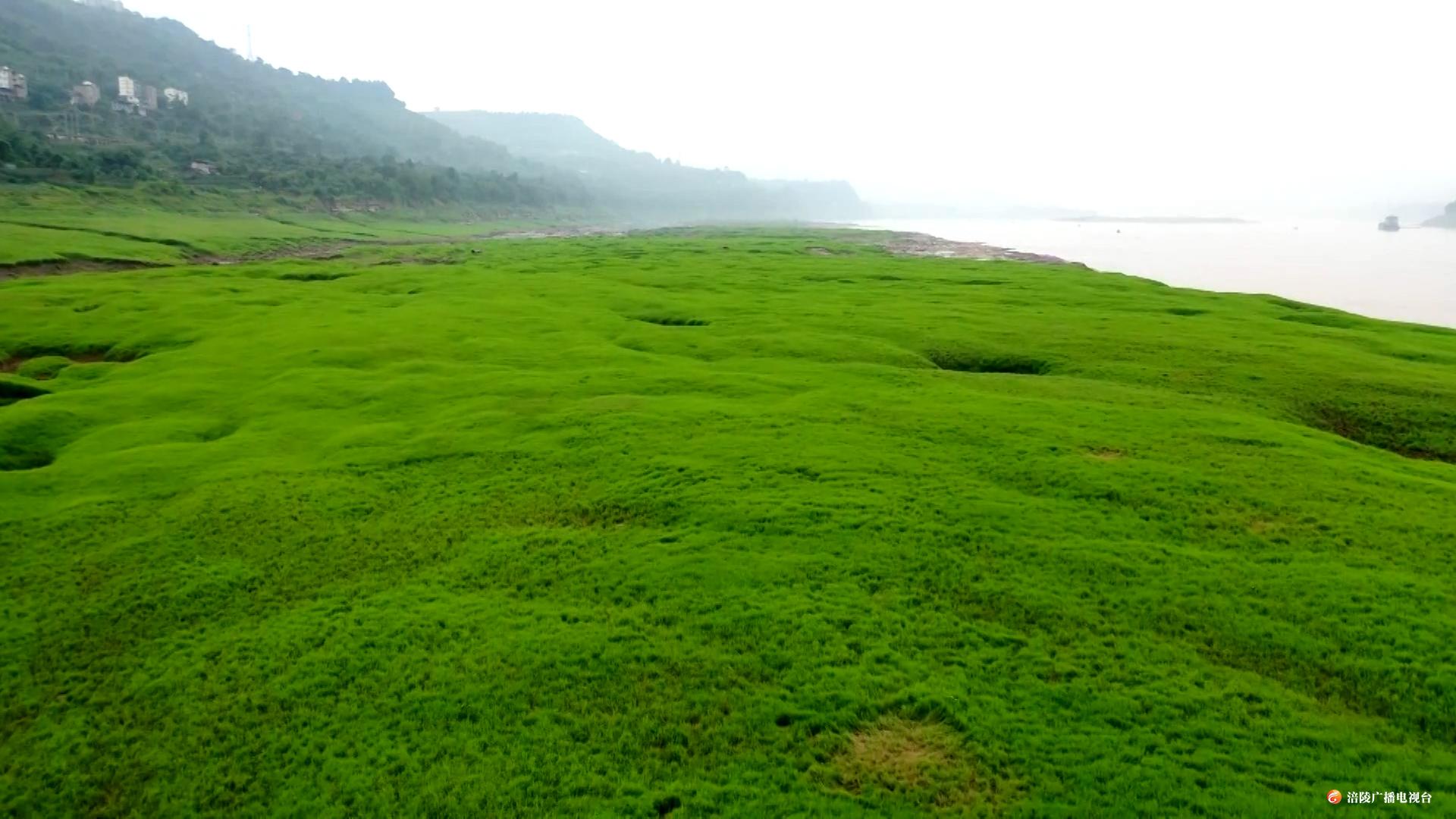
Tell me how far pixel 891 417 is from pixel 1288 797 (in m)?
16.3

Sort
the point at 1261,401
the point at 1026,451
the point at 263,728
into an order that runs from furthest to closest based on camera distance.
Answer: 1. the point at 1261,401
2. the point at 1026,451
3. the point at 263,728

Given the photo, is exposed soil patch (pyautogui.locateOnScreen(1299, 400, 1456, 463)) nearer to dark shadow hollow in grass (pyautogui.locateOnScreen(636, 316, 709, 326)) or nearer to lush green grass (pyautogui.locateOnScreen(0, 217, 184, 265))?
dark shadow hollow in grass (pyautogui.locateOnScreen(636, 316, 709, 326))

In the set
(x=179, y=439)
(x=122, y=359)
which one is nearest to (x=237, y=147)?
(x=122, y=359)

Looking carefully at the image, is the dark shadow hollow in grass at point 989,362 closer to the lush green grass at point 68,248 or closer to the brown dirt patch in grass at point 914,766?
the brown dirt patch in grass at point 914,766

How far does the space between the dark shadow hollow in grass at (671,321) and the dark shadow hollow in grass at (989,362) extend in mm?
13489

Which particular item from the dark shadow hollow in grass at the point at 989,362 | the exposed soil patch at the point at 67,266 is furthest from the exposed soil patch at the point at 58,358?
the dark shadow hollow in grass at the point at 989,362

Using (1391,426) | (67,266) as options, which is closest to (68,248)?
(67,266)

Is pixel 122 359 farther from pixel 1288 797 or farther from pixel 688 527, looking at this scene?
pixel 1288 797

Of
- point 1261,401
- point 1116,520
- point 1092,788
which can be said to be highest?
point 1261,401

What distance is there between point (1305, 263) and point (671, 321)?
104 meters

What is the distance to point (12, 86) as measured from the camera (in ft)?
628

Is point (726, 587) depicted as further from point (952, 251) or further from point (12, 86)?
point (12, 86)

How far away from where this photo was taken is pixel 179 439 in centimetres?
2592

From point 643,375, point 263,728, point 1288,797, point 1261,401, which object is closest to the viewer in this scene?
point 1288,797
